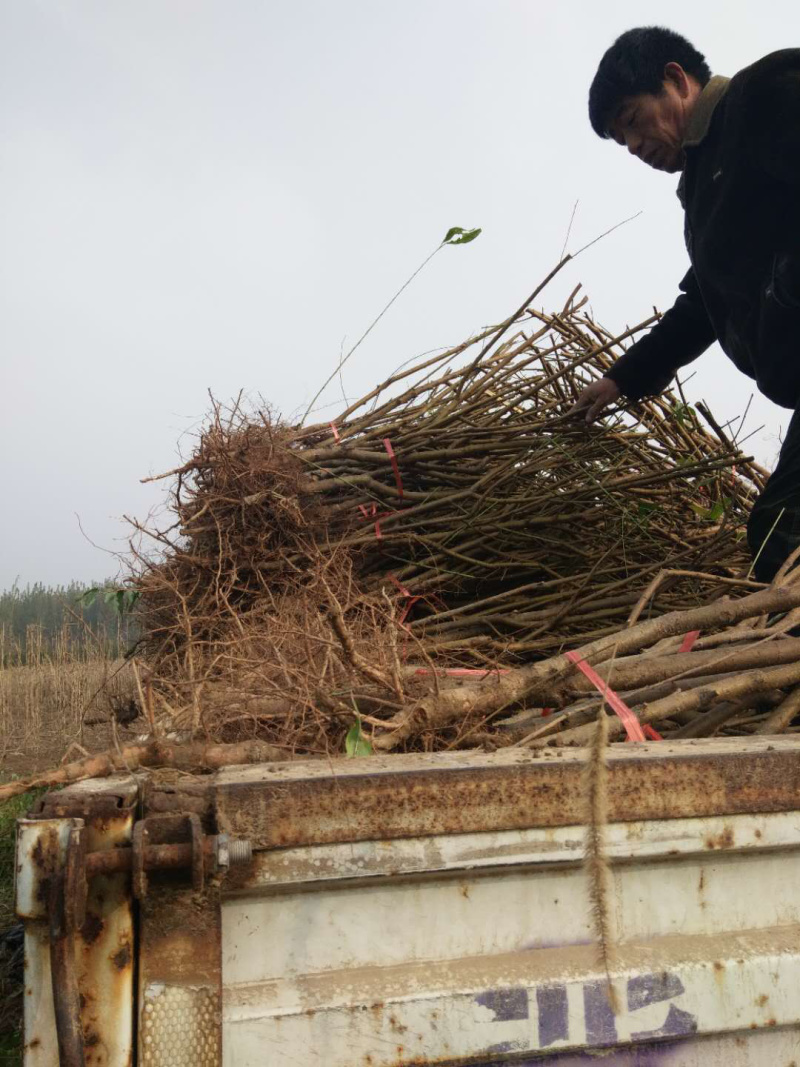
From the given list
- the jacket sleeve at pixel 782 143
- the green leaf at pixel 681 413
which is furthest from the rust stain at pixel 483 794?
the green leaf at pixel 681 413

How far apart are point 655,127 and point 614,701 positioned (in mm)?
1785

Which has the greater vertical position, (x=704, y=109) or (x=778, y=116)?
(x=704, y=109)

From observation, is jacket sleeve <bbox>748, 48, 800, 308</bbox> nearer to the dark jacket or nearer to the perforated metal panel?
the dark jacket

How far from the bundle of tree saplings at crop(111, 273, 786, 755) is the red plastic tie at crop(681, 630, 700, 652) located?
0.59ft

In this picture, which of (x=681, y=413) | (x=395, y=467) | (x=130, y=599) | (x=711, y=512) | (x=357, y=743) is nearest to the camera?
(x=357, y=743)

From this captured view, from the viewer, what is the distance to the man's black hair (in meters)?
2.25

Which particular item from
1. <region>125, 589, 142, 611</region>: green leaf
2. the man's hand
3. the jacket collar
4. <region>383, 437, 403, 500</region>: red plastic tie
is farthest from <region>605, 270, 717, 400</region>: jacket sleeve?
<region>125, 589, 142, 611</region>: green leaf

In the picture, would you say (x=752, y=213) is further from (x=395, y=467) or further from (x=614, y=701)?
(x=614, y=701)

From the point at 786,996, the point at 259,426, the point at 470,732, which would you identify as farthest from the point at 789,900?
the point at 259,426

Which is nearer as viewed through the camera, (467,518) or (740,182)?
(740,182)

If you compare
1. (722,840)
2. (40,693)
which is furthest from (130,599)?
Result: (40,693)

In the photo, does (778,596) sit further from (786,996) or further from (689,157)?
(689,157)

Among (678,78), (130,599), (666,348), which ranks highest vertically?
(678,78)

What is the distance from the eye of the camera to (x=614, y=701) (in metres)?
1.28
